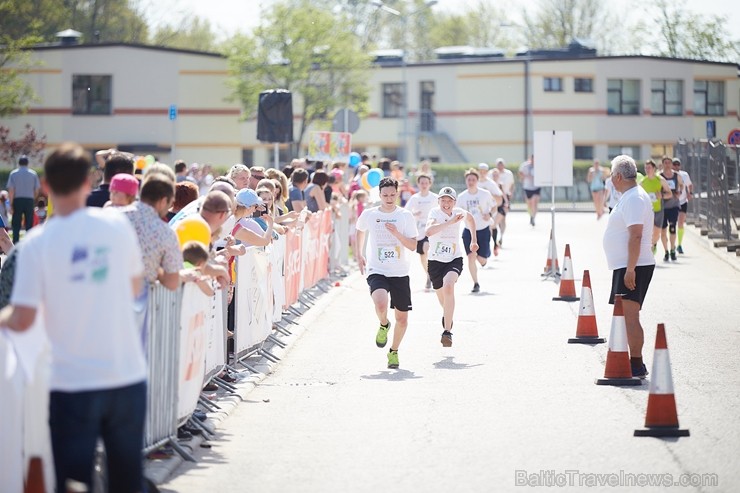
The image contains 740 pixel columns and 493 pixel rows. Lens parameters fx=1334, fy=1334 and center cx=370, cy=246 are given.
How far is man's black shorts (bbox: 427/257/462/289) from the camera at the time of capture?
14766mm

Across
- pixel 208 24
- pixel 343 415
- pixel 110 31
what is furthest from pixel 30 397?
pixel 208 24

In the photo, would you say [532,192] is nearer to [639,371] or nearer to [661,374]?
[639,371]

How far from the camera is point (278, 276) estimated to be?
47.9 ft

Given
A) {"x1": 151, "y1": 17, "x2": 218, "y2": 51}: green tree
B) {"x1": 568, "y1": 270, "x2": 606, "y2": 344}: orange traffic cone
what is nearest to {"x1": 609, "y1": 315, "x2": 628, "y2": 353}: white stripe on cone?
{"x1": 568, "y1": 270, "x2": 606, "y2": 344}: orange traffic cone

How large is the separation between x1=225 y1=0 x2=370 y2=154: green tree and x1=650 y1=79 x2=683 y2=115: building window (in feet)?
53.6

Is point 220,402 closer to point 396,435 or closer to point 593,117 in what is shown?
point 396,435

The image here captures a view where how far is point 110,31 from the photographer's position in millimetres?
79188

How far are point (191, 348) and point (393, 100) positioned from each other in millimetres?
63181

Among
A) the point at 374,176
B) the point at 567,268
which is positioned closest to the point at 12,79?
the point at 374,176

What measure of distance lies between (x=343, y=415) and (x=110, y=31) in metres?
72.1

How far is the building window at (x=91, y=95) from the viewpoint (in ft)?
206

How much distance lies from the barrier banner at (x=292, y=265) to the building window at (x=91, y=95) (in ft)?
155

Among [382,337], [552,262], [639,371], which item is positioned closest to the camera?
[639,371]

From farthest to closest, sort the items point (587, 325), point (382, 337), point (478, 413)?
point (587, 325)
point (382, 337)
point (478, 413)
